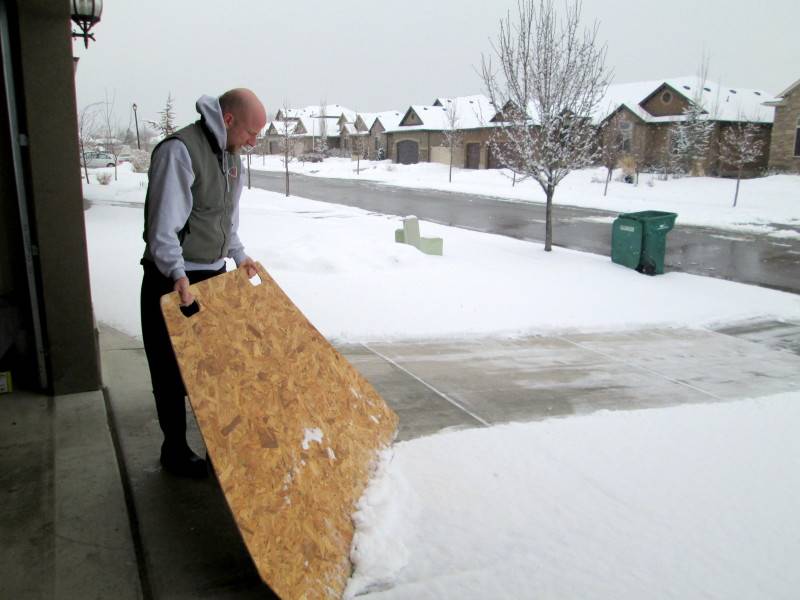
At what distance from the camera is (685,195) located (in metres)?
31.6

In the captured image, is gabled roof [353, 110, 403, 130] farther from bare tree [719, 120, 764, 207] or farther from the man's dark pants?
the man's dark pants

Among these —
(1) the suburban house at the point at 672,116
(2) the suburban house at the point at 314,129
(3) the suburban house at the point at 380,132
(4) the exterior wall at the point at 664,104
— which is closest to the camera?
(1) the suburban house at the point at 672,116

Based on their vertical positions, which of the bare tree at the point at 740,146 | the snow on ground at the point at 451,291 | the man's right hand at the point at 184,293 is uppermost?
the bare tree at the point at 740,146

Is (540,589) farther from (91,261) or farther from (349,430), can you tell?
(91,261)

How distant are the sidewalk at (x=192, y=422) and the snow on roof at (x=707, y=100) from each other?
36296 millimetres

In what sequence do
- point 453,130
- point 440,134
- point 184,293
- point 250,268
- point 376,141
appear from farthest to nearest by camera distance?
point 376,141 → point 440,134 → point 453,130 → point 250,268 → point 184,293

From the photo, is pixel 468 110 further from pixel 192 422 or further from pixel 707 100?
pixel 192 422

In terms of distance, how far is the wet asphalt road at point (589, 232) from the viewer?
41.8 feet

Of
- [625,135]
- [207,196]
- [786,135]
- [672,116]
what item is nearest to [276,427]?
[207,196]

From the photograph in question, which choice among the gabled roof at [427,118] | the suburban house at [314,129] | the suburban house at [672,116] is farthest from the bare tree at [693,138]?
the suburban house at [314,129]

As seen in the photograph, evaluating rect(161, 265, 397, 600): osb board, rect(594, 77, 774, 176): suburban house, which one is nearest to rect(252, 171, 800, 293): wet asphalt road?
rect(161, 265, 397, 600): osb board

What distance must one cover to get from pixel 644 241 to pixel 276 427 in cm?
982

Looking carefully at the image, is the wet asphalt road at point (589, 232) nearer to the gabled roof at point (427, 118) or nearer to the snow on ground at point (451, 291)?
the snow on ground at point (451, 291)

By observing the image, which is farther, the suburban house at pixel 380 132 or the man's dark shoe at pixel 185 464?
the suburban house at pixel 380 132
